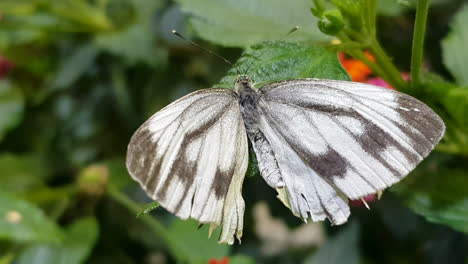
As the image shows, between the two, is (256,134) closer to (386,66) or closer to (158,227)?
(386,66)

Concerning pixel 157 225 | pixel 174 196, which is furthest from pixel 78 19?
pixel 174 196

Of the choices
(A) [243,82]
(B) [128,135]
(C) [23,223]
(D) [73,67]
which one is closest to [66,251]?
(C) [23,223]

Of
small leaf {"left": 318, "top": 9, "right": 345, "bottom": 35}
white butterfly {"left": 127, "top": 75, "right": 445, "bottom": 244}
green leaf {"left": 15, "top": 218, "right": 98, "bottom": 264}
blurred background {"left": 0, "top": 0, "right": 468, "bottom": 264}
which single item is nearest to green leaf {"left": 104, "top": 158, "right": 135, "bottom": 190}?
blurred background {"left": 0, "top": 0, "right": 468, "bottom": 264}

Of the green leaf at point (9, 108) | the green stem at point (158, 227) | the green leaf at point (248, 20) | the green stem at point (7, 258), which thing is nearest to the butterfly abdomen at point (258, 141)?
the green leaf at point (248, 20)

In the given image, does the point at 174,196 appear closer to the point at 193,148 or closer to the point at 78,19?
the point at 193,148

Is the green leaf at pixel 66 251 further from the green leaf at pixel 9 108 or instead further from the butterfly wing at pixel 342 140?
the butterfly wing at pixel 342 140

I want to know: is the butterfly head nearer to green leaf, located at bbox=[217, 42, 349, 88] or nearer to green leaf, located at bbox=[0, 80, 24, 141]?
green leaf, located at bbox=[217, 42, 349, 88]
